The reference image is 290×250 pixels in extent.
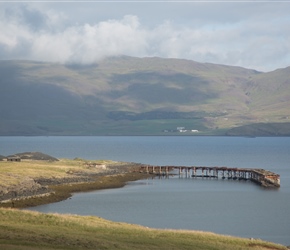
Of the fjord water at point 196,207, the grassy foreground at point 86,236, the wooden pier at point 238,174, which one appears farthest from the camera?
the wooden pier at point 238,174

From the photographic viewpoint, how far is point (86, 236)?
44094mm

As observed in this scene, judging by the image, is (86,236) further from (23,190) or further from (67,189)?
(67,189)

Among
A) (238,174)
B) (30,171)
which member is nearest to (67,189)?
(30,171)

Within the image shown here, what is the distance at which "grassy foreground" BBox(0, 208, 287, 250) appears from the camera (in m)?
40.0

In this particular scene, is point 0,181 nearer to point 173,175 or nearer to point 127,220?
point 127,220

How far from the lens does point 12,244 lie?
37906mm

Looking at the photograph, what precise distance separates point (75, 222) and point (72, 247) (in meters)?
11.0

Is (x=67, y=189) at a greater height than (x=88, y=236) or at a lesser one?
greater

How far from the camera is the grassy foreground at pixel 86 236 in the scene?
131 ft

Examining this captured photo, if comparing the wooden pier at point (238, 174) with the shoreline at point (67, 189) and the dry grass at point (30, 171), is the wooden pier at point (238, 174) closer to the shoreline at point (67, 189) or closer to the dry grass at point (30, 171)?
the shoreline at point (67, 189)

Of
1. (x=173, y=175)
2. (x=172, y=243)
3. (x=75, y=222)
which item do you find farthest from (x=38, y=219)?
(x=173, y=175)

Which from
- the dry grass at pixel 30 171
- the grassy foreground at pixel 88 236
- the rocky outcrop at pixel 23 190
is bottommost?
the grassy foreground at pixel 88 236

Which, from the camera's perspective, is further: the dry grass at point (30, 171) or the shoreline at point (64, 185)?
the dry grass at point (30, 171)

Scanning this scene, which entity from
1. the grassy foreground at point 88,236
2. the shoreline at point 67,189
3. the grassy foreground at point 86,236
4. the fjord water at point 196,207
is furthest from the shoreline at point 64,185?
the grassy foreground at point 86,236
